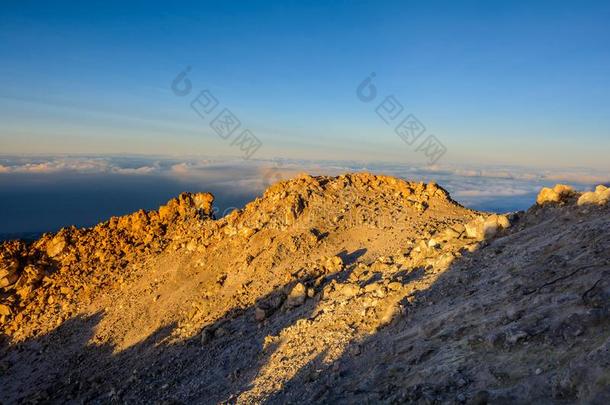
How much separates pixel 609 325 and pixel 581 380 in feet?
4.73

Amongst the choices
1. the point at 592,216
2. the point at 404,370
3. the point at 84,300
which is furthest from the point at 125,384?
the point at 592,216

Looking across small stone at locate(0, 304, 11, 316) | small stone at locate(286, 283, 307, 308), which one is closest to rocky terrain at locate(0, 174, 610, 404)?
small stone at locate(286, 283, 307, 308)

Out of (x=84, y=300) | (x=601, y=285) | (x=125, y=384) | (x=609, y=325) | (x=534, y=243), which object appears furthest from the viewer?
(x=84, y=300)

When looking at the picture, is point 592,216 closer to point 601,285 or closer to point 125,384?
point 601,285

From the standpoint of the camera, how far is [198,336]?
48.0 ft

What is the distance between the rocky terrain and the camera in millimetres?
7156

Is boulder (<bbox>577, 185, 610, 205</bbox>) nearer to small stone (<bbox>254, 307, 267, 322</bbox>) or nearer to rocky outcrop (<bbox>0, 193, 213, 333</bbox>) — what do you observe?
small stone (<bbox>254, 307, 267, 322</bbox>)

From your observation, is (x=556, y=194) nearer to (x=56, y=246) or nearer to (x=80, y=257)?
(x=80, y=257)

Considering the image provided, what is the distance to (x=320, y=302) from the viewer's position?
13344 mm

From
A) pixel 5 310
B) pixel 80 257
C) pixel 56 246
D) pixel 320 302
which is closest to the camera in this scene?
pixel 320 302

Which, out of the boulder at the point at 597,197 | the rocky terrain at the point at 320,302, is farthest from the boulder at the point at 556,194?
the boulder at the point at 597,197

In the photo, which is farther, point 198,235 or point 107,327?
point 198,235

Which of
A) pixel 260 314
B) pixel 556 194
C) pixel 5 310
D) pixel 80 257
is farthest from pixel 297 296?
pixel 5 310

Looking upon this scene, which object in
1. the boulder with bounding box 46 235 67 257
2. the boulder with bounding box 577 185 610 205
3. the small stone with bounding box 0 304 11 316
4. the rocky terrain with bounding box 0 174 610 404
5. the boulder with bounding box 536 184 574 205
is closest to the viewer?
the rocky terrain with bounding box 0 174 610 404
